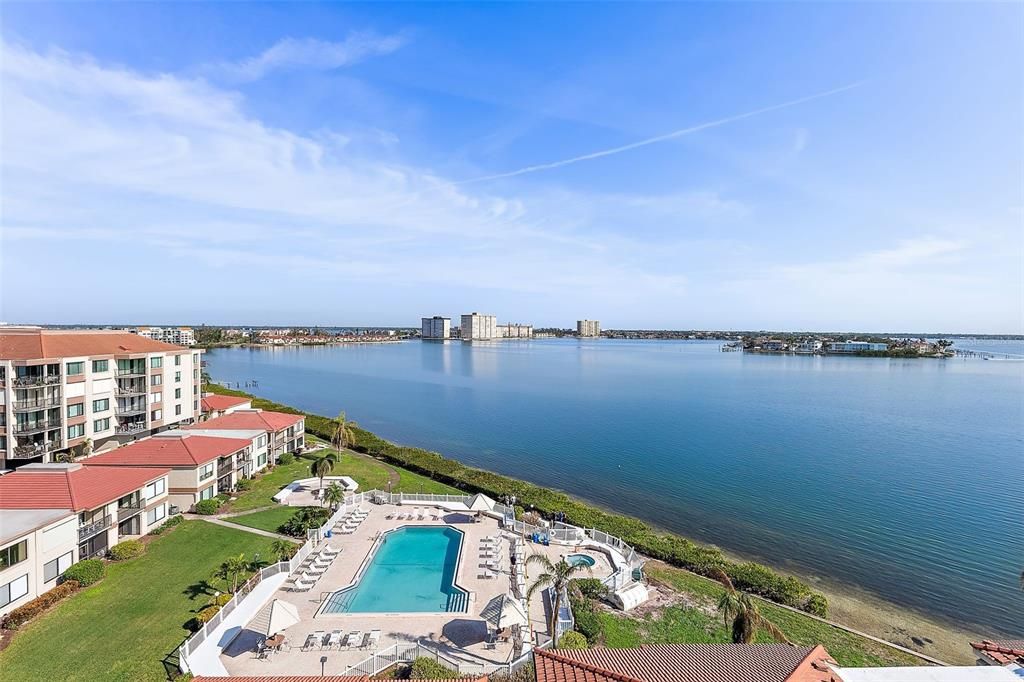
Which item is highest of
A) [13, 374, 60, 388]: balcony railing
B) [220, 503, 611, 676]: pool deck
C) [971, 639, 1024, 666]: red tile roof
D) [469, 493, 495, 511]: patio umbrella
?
[13, 374, 60, 388]: balcony railing

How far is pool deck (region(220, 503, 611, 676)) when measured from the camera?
16297 millimetres

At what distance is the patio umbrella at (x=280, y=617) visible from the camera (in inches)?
680

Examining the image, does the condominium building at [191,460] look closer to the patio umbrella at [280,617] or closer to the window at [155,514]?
the window at [155,514]

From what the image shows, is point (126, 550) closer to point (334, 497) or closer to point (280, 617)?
point (334, 497)

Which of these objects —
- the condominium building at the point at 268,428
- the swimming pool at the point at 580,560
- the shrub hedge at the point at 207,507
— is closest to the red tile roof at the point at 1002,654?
the swimming pool at the point at 580,560

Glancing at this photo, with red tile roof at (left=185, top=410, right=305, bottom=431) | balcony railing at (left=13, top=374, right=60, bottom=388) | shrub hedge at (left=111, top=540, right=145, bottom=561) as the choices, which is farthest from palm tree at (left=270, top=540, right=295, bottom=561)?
balcony railing at (left=13, top=374, right=60, bottom=388)

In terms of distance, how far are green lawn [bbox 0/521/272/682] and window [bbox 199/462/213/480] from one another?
19.8 ft

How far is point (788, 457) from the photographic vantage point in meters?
48.4

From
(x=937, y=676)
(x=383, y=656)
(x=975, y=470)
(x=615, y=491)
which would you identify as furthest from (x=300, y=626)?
(x=975, y=470)

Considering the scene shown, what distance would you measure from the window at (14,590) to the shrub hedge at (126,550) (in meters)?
4.04

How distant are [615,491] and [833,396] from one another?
66.0 m

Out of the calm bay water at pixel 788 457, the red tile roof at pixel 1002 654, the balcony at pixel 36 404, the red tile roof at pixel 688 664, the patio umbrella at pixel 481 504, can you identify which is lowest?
the calm bay water at pixel 788 457

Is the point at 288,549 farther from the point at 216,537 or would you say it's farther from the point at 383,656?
the point at 383,656

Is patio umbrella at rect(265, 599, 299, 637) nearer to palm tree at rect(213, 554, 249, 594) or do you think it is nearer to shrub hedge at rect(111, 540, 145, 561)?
palm tree at rect(213, 554, 249, 594)
